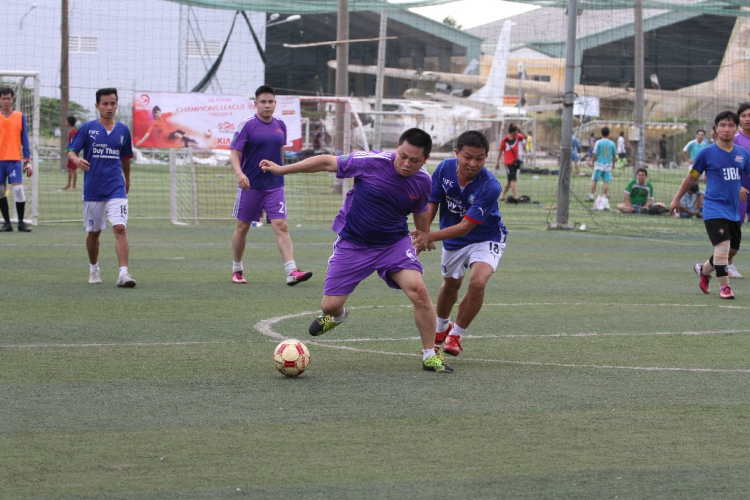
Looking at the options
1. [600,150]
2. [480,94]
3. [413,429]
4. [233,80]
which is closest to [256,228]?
[233,80]

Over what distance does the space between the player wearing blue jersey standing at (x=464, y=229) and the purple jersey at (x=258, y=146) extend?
4144 mm

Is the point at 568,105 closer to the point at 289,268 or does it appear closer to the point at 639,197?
the point at 639,197

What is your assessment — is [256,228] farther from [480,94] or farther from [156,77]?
[480,94]

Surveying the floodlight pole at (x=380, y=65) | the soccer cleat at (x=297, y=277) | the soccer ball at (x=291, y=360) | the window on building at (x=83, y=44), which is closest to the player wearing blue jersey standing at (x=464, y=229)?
the soccer ball at (x=291, y=360)

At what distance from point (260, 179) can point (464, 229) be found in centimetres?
486

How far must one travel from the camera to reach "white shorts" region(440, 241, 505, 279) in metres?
7.16

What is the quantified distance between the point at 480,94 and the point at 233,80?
519 inches

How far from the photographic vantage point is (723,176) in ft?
34.2

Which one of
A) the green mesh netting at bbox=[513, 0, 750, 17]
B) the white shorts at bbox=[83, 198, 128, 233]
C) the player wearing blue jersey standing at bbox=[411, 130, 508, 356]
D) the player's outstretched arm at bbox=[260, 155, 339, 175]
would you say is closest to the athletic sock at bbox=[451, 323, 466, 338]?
the player wearing blue jersey standing at bbox=[411, 130, 508, 356]

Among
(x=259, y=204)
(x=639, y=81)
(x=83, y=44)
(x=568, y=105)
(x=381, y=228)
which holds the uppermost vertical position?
(x=83, y=44)

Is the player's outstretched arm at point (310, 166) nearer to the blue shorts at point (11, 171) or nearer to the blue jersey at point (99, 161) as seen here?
the blue jersey at point (99, 161)

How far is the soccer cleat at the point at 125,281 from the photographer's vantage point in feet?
33.7

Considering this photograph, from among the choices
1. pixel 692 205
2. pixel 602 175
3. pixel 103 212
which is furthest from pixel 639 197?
pixel 103 212

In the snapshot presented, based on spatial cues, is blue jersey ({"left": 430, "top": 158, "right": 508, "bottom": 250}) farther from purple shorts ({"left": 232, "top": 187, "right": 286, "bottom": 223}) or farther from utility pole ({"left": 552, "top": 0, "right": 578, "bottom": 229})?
utility pole ({"left": 552, "top": 0, "right": 578, "bottom": 229})
